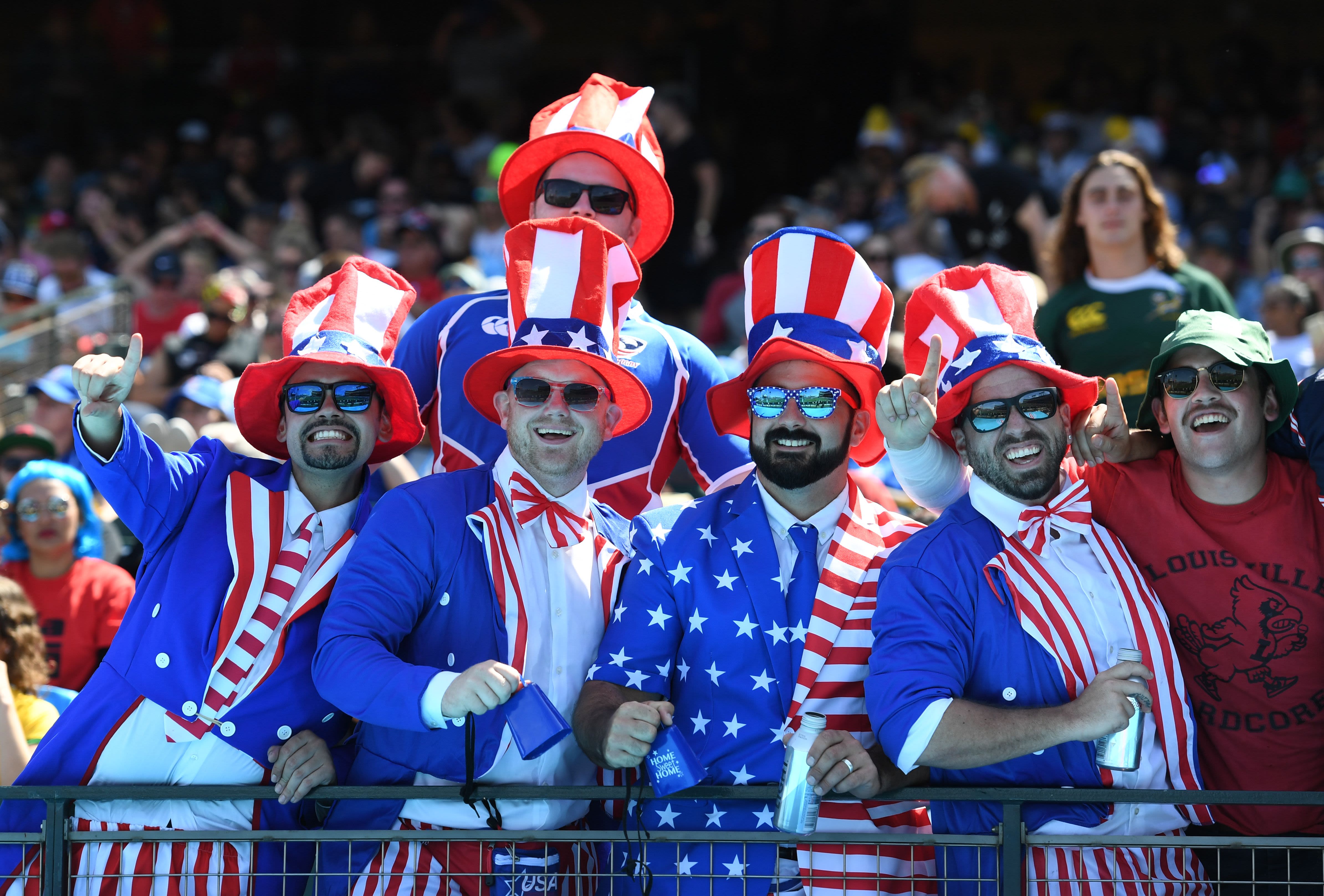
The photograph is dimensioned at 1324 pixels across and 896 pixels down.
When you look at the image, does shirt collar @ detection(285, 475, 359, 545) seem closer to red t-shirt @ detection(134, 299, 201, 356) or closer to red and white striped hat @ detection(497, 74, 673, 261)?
red and white striped hat @ detection(497, 74, 673, 261)

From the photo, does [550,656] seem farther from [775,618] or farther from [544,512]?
[775,618]

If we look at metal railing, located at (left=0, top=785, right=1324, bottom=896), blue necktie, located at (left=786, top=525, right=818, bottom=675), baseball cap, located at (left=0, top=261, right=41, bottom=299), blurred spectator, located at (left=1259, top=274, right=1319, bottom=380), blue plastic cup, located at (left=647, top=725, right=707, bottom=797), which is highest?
baseball cap, located at (left=0, top=261, right=41, bottom=299)

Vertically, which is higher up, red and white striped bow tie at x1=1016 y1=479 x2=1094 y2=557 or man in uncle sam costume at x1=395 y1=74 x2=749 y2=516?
man in uncle sam costume at x1=395 y1=74 x2=749 y2=516

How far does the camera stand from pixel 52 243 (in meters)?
10.4

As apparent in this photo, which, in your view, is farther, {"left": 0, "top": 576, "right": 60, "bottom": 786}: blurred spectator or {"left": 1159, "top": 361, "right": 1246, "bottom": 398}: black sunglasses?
{"left": 0, "top": 576, "right": 60, "bottom": 786}: blurred spectator

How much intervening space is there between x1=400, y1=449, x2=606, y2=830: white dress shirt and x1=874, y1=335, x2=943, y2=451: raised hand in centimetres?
78

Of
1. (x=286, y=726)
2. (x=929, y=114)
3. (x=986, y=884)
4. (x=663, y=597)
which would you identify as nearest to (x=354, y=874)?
(x=286, y=726)

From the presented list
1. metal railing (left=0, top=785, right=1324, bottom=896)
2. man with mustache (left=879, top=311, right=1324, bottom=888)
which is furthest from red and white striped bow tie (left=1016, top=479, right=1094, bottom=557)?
metal railing (left=0, top=785, right=1324, bottom=896)

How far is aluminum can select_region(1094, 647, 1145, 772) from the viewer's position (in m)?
3.08

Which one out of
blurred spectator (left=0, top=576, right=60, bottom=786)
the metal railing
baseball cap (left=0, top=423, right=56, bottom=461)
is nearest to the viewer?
the metal railing

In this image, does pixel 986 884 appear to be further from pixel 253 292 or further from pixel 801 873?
pixel 253 292

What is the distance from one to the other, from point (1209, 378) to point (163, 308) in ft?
25.1

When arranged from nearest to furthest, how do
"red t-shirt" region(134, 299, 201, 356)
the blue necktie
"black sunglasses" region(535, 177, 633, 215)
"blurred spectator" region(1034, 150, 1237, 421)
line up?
1. the blue necktie
2. "black sunglasses" region(535, 177, 633, 215)
3. "blurred spectator" region(1034, 150, 1237, 421)
4. "red t-shirt" region(134, 299, 201, 356)

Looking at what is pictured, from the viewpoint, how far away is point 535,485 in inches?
139
